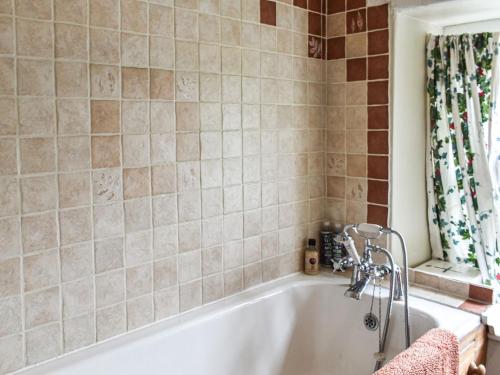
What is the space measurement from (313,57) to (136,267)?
4.04ft

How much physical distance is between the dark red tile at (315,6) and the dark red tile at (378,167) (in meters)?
0.70

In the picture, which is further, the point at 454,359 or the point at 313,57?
the point at 313,57

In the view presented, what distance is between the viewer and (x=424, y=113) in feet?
7.28

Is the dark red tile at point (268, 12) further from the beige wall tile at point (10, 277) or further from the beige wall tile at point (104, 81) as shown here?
the beige wall tile at point (10, 277)

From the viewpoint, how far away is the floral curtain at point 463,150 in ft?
6.65

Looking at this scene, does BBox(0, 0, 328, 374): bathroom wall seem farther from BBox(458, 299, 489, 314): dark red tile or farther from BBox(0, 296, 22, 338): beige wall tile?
BBox(458, 299, 489, 314): dark red tile

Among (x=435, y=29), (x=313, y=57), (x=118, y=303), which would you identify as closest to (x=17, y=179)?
(x=118, y=303)

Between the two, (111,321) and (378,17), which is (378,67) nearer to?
(378,17)

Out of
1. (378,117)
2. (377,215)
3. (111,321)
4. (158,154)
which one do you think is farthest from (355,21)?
(111,321)

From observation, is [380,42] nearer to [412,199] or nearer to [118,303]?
[412,199]

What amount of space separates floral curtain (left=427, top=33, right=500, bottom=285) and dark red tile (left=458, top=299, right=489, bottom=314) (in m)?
0.23

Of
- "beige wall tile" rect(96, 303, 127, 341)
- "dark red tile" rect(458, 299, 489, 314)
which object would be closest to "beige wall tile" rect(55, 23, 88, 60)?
"beige wall tile" rect(96, 303, 127, 341)

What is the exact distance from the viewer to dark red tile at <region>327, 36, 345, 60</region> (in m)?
2.18

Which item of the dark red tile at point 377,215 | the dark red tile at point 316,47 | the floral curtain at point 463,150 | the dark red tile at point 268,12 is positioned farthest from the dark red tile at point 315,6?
the dark red tile at point 377,215
